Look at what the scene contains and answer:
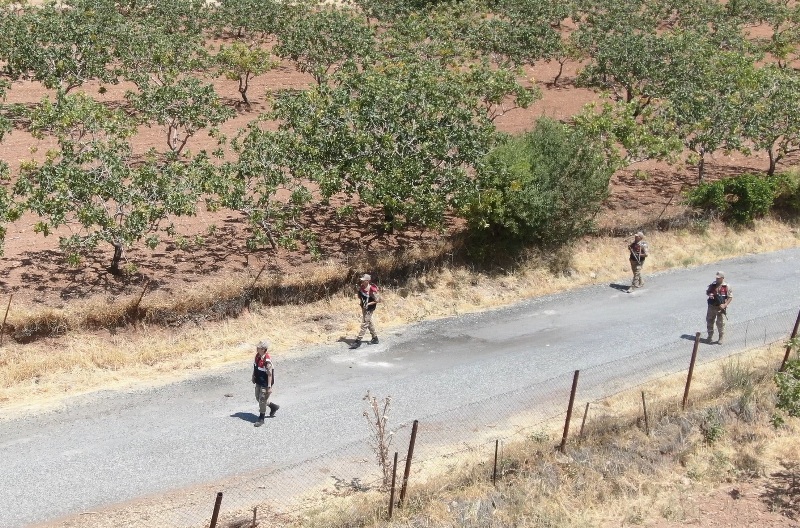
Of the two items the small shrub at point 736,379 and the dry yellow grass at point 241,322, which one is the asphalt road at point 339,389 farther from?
the small shrub at point 736,379

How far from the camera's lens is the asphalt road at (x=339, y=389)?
13.6m

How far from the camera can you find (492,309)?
21.3 m

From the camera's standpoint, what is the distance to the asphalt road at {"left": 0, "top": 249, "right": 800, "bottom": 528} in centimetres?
1359

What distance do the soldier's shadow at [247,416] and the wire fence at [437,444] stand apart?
176 centimetres

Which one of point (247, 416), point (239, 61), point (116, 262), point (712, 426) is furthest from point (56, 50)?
point (712, 426)

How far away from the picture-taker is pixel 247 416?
1555cm

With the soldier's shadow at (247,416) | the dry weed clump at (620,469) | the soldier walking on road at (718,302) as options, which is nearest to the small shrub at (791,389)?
the dry weed clump at (620,469)

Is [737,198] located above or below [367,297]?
above

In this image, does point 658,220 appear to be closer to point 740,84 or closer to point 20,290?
point 740,84

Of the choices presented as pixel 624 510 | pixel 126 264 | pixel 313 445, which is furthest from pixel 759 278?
pixel 126 264

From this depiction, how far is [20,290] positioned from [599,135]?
49.9 ft

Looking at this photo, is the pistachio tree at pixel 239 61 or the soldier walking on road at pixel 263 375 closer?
the soldier walking on road at pixel 263 375

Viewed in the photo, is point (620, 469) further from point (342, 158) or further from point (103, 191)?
point (103, 191)

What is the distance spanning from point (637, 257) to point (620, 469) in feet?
28.0
